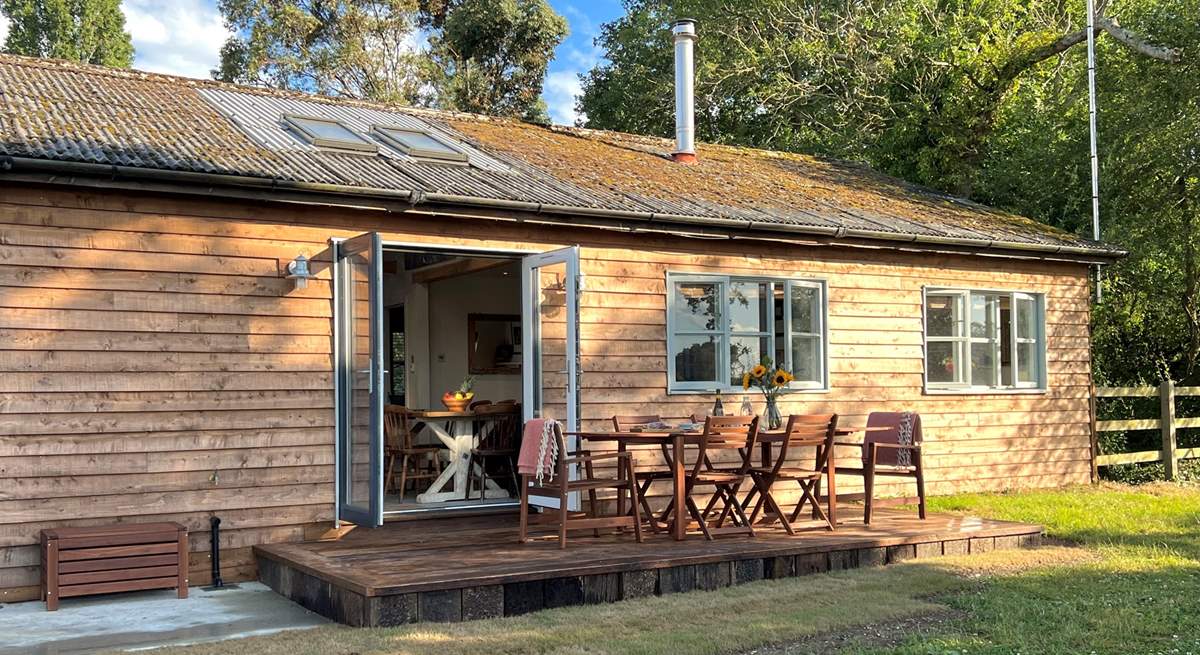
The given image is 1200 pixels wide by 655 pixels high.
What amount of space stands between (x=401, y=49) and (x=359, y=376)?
19.9 m

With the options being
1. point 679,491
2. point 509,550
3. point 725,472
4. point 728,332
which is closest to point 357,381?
point 509,550

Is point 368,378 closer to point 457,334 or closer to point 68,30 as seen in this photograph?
point 457,334

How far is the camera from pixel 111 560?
705 cm

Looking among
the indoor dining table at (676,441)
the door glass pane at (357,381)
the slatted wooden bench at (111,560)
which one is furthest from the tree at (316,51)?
the slatted wooden bench at (111,560)

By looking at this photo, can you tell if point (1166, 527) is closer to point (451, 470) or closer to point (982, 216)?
point (982, 216)

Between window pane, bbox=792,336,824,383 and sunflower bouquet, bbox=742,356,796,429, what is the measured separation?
82cm

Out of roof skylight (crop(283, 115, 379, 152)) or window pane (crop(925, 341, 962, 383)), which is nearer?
roof skylight (crop(283, 115, 379, 152))

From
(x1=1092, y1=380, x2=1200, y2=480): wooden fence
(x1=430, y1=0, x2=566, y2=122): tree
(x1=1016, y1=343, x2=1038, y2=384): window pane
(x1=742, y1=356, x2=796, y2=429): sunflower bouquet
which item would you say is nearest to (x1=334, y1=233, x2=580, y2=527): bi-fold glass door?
(x1=742, y1=356, x2=796, y2=429): sunflower bouquet

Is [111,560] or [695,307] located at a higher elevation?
[695,307]

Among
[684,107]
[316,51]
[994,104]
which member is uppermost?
[316,51]

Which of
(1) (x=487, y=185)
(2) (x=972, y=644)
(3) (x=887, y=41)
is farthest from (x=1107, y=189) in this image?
(2) (x=972, y=644)

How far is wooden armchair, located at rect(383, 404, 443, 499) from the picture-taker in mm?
9820

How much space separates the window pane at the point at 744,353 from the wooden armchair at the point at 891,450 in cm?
121

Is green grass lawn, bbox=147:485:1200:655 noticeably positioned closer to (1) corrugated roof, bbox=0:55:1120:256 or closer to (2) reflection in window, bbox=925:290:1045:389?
(1) corrugated roof, bbox=0:55:1120:256
